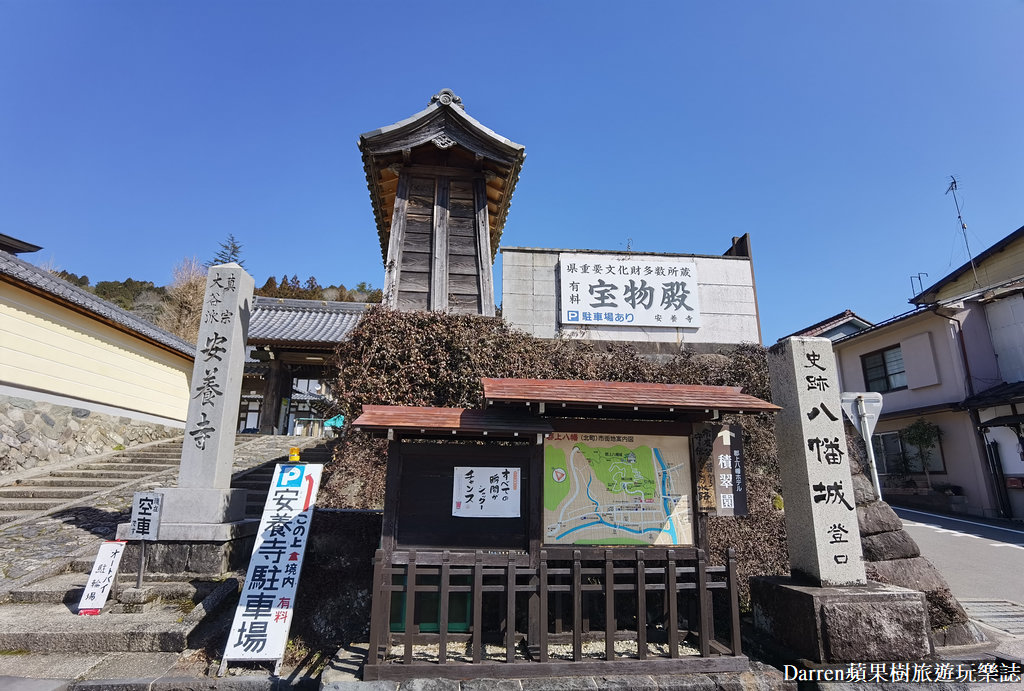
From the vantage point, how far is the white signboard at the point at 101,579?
573 cm

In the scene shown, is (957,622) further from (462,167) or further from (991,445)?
(991,445)

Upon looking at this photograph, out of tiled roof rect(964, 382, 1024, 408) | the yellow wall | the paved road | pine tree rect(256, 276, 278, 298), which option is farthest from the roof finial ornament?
pine tree rect(256, 276, 278, 298)

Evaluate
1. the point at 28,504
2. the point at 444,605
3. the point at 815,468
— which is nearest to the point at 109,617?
the point at 444,605

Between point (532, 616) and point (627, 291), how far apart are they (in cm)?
722

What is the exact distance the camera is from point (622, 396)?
5.82 metres

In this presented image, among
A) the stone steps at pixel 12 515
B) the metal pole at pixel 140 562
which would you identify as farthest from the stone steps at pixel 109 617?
the stone steps at pixel 12 515

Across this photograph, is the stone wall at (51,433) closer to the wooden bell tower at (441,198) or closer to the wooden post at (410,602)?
the wooden bell tower at (441,198)

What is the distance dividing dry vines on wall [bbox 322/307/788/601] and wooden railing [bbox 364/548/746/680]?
2.45 meters

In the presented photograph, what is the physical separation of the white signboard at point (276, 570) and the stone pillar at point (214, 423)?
53.4 inches

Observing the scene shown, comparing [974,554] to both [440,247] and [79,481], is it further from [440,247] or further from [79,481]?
[79,481]

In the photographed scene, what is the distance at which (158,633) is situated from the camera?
5.41 meters

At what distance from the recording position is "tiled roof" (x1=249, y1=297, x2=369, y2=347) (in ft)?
52.5

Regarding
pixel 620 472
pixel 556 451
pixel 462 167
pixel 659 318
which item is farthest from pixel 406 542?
pixel 462 167

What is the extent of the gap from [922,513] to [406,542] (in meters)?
21.1
